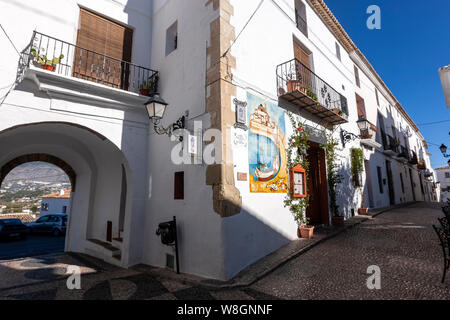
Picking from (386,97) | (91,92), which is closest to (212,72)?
(91,92)

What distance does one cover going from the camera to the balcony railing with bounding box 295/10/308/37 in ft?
25.3

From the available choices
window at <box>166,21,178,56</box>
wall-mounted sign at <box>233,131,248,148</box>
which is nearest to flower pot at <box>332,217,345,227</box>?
wall-mounted sign at <box>233,131,248,148</box>

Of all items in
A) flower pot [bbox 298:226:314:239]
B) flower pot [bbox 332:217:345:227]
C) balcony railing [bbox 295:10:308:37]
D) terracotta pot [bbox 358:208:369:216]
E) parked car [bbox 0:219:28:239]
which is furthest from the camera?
parked car [bbox 0:219:28:239]

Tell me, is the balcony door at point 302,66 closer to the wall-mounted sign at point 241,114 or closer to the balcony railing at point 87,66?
the wall-mounted sign at point 241,114

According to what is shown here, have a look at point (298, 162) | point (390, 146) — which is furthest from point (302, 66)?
point (390, 146)

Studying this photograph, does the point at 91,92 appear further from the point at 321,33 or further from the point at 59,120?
the point at 321,33

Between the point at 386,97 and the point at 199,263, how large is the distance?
18.3m

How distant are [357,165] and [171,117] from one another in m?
8.21

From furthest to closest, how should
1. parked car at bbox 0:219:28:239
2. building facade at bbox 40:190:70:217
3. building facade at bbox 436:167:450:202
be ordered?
building facade at bbox 436:167:450:202
building facade at bbox 40:190:70:217
parked car at bbox 0:219:28:239

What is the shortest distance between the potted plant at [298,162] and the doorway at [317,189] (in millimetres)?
1143

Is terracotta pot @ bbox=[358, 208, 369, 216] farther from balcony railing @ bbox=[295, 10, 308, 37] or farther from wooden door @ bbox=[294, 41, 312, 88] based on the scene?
balcony railing @ bbox=[295, 10, 308, 37]

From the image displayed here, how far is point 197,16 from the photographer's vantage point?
5172 millimetres

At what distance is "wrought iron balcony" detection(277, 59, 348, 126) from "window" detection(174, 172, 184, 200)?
336 cm

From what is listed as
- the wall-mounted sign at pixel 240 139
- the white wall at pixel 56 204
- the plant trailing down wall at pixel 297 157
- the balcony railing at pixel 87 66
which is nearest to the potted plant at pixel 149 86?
the balcony railing at pixel 87 66
